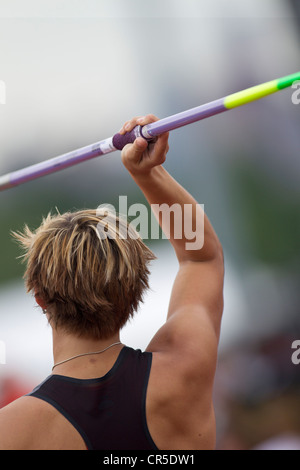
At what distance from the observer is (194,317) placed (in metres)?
1.29

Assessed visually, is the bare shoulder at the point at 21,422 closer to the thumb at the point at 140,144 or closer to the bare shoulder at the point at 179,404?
the bare shoulder at the point at 179,404

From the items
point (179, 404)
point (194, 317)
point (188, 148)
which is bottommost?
point (179, 404)

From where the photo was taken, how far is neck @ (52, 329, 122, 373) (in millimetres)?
1155

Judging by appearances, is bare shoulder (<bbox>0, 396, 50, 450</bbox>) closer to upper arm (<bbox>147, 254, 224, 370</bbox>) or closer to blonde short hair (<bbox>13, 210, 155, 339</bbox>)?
blonde short hair (<bbox>13, 210, 155, 339</bbox>)

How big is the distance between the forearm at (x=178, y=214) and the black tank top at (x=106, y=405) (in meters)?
0.40

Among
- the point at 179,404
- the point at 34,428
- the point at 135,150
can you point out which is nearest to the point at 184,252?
the point at 135,150

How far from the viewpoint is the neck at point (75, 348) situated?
1155mm

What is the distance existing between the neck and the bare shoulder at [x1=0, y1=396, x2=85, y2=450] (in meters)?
0.11

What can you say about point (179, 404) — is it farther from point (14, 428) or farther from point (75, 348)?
point (14, 428)

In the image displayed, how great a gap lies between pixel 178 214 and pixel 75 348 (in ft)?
1.49

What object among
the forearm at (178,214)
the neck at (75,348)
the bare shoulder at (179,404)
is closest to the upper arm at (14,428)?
the neck at (75,348)
